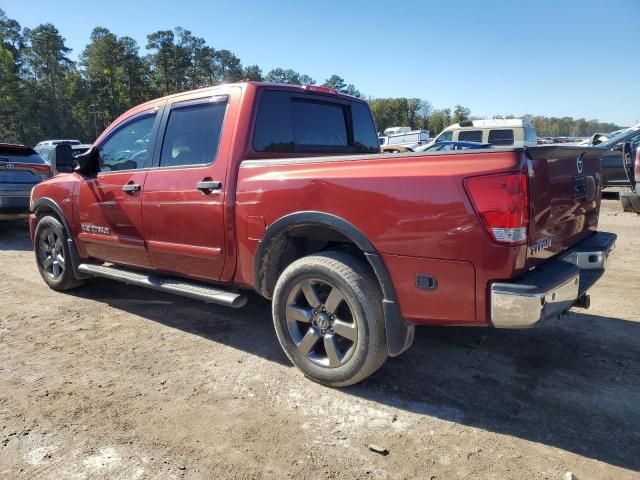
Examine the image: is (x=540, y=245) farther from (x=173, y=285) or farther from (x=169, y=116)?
(x=169, y=116)

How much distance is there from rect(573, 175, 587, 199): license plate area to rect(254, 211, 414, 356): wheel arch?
1363 millimetres

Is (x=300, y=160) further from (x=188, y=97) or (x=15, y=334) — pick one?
(x=15, y=334)

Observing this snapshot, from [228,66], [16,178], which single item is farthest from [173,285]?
[228,66]

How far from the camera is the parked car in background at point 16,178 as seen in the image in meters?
8.59

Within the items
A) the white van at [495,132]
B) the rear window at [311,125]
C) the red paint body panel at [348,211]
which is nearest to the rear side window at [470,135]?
the white van at [495,132]

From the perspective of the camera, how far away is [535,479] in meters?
2.17

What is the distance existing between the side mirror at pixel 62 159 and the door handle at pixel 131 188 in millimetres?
1025

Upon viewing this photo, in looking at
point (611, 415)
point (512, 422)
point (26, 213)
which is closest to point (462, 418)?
point (512, 422)

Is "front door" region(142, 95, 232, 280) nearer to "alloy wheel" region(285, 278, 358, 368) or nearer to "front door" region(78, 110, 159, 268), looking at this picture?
"front door" region(78, 110, 159, 268)

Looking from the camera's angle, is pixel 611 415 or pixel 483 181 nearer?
pixel 483 181

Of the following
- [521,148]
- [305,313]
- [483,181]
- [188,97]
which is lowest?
[305,313]

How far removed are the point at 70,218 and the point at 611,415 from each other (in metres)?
5.01

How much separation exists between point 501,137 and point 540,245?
17.1 metres

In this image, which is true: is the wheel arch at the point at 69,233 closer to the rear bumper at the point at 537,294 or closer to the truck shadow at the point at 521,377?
the truck shadow at the point at 521,377
